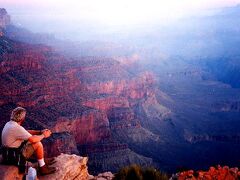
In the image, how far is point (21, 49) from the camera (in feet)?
187

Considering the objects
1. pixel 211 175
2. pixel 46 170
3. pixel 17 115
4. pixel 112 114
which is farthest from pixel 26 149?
pixel 112 114

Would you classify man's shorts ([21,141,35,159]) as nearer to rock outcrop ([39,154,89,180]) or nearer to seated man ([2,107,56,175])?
seated man ([2,107,56,175])

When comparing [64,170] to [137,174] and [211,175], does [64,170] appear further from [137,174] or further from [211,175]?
[211,175]

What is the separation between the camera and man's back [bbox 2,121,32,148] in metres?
10.3

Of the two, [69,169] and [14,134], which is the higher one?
[14,134]

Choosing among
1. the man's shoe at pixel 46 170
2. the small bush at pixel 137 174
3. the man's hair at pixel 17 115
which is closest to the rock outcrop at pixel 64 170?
the man's shoe at pixel 46 170

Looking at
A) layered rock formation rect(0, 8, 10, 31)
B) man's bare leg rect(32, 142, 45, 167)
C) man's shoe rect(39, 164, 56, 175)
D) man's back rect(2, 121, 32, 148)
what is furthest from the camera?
layered rock formation rect(0, 8, 10, 31)

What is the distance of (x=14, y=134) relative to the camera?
10.4 m

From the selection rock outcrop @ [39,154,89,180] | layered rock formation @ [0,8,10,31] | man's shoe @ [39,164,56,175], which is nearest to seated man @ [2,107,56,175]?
man's shoe @ [39,164,56,175]

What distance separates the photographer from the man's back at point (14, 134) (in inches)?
407

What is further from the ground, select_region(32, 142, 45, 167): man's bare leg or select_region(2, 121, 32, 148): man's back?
select_region(2, 121, 32, 148): man's back

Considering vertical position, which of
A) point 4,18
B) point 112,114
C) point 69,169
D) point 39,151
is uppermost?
point 4,18

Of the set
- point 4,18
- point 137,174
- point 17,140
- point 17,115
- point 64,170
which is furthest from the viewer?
point 4,18

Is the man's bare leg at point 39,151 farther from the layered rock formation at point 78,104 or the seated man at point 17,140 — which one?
the layered rock formation at point 78,104
